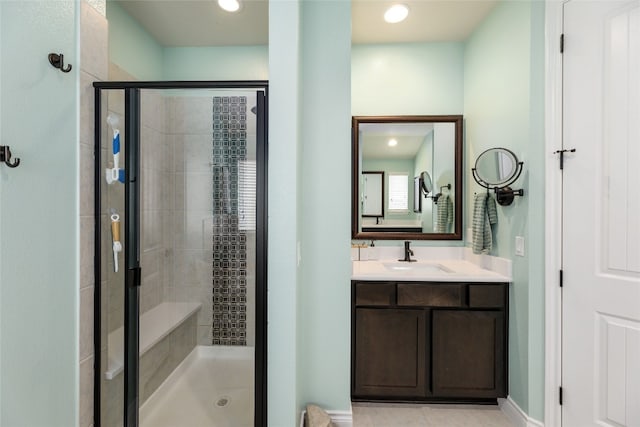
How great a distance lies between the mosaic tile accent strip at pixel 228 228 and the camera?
1.43 meters

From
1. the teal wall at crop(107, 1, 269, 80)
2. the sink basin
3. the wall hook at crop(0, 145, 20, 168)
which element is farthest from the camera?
the teal wall at crop(107, 1, 269, 80)

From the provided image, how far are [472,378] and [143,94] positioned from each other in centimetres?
251

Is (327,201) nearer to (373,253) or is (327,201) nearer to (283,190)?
(283,190)

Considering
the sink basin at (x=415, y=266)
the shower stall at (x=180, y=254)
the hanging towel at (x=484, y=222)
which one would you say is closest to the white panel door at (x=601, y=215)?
the hanging towel at (x=484, y=222)

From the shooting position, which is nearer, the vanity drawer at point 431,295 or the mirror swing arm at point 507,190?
the mirror swing arm at point 507,190

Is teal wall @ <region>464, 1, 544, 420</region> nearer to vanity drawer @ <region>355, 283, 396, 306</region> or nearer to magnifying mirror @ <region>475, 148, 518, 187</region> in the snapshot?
magnifying mirror @ <region>475, 148, 518, 187</region>

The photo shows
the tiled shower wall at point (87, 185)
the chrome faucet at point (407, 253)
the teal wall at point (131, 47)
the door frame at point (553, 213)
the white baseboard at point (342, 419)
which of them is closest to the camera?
the tiled shower wall at point (87, 185)

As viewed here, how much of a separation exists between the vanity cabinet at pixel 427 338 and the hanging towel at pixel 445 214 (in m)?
0.65

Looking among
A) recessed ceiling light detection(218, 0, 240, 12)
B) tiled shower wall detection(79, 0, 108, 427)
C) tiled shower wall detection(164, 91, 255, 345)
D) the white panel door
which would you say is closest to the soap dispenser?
the white panel door

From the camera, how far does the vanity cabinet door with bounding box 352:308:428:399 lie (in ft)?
6.67

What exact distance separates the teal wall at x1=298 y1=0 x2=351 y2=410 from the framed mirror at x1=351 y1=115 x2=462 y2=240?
717 millimetres

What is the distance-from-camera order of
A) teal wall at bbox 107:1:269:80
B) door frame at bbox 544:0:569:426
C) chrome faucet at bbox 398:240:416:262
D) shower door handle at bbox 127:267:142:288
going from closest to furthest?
shower door handle at bbox 127:267:142:288 → door frame at bbox 544:0:569:426 → chrome faucet at bbox 398:240:416:262 → teal wall at bbox 107:1:269:80

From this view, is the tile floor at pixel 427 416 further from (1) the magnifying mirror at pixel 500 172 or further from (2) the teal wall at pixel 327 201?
(1) the magnifying mirror at pixel 500 172

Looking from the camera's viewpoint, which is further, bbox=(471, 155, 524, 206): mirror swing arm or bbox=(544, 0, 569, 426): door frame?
bbox=(471, 155, 524, 206): mirror swing arm
